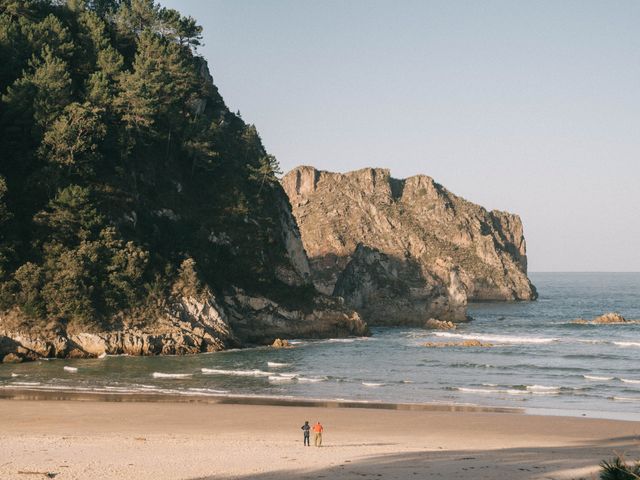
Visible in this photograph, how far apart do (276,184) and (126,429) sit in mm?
58954

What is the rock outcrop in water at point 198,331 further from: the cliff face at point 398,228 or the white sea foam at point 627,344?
the cliff face at point 398,228

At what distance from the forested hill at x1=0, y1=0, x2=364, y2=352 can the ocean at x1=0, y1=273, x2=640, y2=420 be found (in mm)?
7033

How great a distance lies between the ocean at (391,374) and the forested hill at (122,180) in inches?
277

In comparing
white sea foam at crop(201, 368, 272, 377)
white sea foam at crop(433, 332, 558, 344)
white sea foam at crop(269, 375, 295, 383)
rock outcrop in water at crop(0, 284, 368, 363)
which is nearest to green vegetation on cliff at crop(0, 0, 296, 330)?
rock outcrop in water at crop(0, 284, 368, 363)

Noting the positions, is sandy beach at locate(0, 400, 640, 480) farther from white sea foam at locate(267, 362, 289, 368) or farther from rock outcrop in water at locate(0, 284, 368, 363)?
rock outcrop in water at locate(0, 284, 368, 363)

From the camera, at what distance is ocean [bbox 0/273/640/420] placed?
45.1 metres

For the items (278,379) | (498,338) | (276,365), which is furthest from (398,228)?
(278,379)

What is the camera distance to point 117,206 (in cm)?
6825

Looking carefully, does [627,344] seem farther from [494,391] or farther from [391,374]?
[494,391]

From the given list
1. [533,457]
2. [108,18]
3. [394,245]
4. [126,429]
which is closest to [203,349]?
[126,429]

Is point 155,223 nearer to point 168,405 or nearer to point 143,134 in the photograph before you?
point 143,134

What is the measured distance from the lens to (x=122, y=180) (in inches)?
2798

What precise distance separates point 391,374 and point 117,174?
111 ft

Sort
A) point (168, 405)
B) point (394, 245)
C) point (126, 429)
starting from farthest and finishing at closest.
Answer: point (394, 245) < point (168, 405) < point (126, 429)
